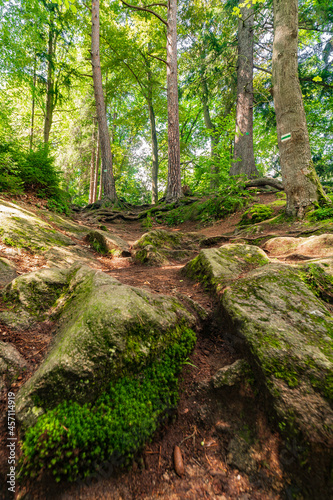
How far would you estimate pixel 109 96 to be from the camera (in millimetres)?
15727

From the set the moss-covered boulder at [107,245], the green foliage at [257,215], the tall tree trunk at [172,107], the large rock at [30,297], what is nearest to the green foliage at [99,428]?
the large rock at [30,297]

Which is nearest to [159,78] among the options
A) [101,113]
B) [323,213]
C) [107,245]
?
[101,113]

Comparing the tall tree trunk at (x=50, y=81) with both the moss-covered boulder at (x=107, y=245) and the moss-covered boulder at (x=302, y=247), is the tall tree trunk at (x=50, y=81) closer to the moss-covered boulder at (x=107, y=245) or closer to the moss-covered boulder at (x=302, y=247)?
the moss-covered boulder at (x=107, y=245)

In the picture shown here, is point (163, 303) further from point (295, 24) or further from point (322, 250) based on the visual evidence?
point (295, 24)

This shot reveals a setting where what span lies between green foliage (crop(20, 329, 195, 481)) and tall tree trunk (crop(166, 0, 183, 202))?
8.90m

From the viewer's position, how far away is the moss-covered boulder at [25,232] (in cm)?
355

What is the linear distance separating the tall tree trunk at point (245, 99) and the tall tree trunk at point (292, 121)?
4627 mm

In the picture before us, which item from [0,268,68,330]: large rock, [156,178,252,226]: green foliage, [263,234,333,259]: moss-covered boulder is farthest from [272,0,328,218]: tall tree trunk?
[0,268,68,330]: large rock

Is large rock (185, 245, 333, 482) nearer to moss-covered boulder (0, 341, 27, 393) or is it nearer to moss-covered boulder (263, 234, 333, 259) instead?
moss-covered boulder (263, 234, 333, 259)

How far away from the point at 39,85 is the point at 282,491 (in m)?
17.7

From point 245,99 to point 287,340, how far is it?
11.1 meters

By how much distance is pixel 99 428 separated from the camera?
4.28 feet

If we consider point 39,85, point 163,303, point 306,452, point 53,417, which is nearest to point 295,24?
point 163,303

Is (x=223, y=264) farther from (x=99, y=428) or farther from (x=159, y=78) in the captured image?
(x=159, y=78)
